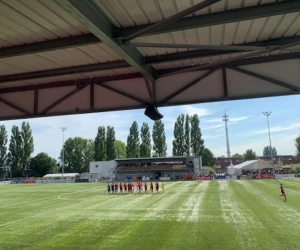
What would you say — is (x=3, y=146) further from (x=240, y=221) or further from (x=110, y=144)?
(x=240, y=221)

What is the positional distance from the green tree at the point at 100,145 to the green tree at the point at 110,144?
1318 mm

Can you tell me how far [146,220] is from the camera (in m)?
15.3

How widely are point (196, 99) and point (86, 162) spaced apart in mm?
101965

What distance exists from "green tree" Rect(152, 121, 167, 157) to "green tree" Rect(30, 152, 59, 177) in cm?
3457

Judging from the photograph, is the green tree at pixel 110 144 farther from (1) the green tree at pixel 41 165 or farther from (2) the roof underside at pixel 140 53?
(2) the roof underside at pixel 140 53

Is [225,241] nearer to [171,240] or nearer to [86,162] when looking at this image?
[171,240]

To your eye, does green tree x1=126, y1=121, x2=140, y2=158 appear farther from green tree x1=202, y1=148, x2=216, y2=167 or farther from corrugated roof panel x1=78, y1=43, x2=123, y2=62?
corrugated roof panel x1=78, y1=43, x2=123, y2=62

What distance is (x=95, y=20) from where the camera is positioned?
12.4ft

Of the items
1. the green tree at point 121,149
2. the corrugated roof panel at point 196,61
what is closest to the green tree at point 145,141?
the green tree at point 121,149

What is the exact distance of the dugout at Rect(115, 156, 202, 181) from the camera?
223 feet

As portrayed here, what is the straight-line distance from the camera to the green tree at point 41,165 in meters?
89.4

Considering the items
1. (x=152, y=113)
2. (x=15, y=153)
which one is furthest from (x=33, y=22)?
(x=15, y=153)

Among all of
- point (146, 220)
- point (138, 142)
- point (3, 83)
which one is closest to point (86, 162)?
point (138, 142)

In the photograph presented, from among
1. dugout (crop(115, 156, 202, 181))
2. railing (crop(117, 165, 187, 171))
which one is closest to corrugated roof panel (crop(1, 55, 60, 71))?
dugout (crop(115, 156, 202, 181))
